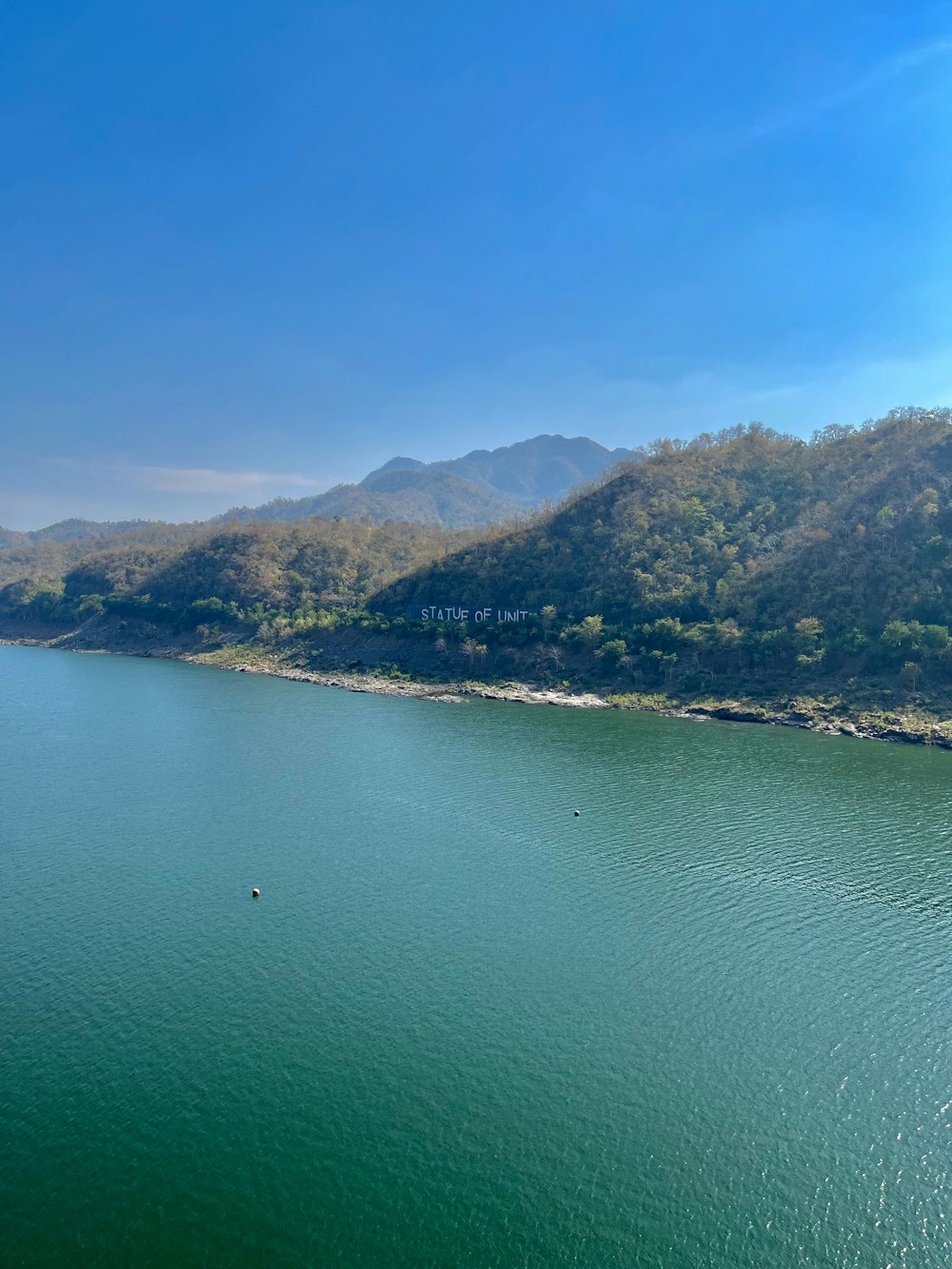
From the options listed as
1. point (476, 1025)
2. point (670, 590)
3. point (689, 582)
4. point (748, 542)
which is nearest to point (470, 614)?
point (670, 590)

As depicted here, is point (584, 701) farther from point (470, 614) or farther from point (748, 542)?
point (748, 542)

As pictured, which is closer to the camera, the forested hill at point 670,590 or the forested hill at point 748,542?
the forested hill at point 670,590

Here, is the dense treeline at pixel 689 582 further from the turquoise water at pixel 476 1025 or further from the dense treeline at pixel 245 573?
the turquoise water at pixel 476 1025

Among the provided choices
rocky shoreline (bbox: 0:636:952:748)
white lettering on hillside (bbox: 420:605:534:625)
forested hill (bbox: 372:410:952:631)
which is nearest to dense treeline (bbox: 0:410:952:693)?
forested hill (bbox: 372:410:952:631)

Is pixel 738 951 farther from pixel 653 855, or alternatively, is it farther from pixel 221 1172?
pixel 221 1172

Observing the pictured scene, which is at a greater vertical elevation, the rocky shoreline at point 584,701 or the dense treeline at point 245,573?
the dense treeline at point 245,573

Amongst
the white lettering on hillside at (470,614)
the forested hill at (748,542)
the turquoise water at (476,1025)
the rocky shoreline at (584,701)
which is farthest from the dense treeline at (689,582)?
the turquoise water at (476,1025)
